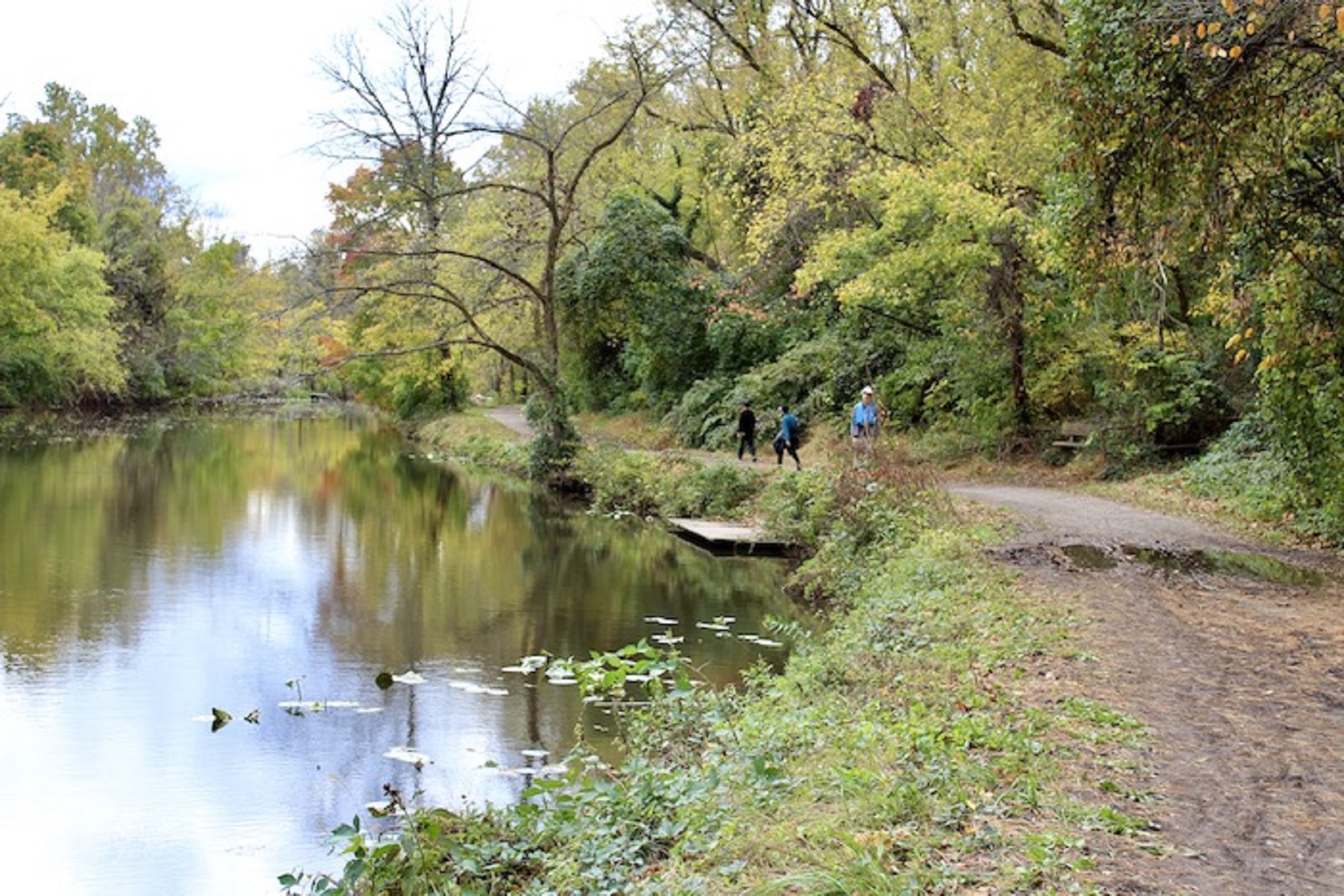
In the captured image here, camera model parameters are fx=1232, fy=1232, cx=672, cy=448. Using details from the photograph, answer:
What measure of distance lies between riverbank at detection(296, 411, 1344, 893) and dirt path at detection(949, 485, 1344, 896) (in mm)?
31

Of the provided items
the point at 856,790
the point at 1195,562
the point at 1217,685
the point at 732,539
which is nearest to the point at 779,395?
the point at 732,539

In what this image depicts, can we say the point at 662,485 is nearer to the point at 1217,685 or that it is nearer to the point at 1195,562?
the point at 1195,562

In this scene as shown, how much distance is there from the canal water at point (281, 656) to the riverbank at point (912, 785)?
1.14m

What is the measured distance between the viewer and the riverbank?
4.68 meters

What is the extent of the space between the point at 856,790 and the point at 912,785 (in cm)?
25

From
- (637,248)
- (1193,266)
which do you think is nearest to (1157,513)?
(1193,266)

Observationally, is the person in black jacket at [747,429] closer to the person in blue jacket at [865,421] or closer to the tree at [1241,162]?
the person in blue jacket at [865,421]

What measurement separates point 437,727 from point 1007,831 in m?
5.74

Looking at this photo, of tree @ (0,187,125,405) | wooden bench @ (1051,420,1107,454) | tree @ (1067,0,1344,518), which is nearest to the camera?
tree @ (1067,0,1344,518)

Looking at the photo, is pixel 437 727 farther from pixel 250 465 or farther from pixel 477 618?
pixel 250 465

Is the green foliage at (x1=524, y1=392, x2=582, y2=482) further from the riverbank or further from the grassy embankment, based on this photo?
the riverbank

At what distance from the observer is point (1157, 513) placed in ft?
55.0

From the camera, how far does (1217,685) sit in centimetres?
759

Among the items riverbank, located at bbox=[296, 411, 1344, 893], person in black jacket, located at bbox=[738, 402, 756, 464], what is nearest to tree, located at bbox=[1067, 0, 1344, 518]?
riverbank, located at bbox=[296, 411, 1344, 893]
